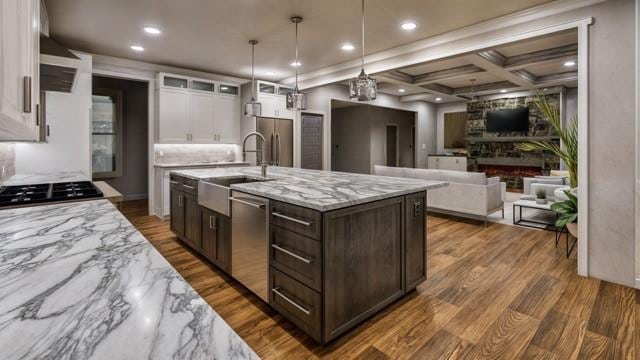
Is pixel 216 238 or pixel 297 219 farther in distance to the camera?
pixel 216 238

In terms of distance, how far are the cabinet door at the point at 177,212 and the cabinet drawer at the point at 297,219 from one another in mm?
1954

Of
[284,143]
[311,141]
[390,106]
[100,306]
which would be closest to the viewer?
[100,306]

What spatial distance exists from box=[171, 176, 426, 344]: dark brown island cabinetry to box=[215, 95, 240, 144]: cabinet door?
173 inches

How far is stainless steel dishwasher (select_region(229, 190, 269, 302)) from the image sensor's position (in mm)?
2248

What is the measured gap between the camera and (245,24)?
3.77 m

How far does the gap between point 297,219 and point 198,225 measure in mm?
1765

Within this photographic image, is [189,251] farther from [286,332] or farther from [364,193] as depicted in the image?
[364,193]

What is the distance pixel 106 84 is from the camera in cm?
646

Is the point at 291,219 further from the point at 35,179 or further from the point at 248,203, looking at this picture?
the point at 35,179

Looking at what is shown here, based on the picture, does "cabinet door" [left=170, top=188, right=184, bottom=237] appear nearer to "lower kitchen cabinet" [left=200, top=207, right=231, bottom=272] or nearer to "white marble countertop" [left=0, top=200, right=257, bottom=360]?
"lower kitchen cabinet" [left=200, top=207, right=231, bottom=272]

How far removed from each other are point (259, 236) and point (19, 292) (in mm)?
1626

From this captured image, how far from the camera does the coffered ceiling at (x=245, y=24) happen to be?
10.7 feet

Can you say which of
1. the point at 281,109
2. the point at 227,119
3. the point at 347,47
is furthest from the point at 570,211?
the point at 227,119

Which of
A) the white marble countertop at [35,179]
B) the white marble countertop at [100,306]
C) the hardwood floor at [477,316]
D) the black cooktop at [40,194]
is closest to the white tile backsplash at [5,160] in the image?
the white marble countertop at [35,179]
